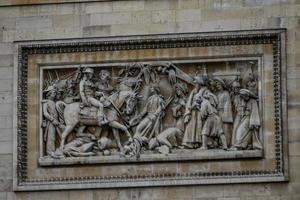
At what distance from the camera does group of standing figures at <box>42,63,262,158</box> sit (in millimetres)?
20344

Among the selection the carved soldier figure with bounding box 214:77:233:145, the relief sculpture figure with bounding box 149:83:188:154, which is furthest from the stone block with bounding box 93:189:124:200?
the carved soldier figure with bounding box 214:77:233:145

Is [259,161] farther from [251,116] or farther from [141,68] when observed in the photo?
[141,68]

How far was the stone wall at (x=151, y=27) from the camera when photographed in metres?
20.1

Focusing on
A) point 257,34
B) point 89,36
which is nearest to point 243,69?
point 257,34

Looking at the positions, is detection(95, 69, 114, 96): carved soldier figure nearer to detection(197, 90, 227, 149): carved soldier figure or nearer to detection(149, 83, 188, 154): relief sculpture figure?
detection(149, 83, 188, 154): relief sculpture figure

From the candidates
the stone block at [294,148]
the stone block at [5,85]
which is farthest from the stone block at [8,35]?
the stone block at [294,148]

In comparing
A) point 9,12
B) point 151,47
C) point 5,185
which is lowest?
point 5,185

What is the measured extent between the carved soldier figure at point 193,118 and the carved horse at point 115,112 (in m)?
0.76

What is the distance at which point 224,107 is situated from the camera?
2041cm

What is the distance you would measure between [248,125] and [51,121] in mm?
2727

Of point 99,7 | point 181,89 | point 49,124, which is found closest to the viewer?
point 181,89

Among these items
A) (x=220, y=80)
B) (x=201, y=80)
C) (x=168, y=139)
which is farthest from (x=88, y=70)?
(x=220, y=80)

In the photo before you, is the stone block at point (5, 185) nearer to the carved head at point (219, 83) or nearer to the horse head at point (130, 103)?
the horse head at point (130, 103)

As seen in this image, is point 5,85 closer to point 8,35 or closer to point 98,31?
point 8,35
